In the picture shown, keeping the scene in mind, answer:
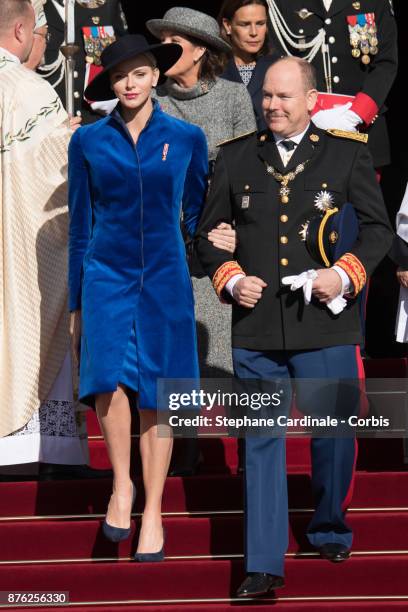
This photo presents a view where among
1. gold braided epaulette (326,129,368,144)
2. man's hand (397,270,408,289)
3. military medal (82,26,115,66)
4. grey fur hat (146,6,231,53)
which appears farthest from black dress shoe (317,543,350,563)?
military medal (82,26,115,66)

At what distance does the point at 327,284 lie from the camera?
5062 mm

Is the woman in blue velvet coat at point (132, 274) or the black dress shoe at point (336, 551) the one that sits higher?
the woman in blue velvet coat at point (132, 274)

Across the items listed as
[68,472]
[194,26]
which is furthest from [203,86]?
[68,472]

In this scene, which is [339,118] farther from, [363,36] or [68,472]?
[68,472]

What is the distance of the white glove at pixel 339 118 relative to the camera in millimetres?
6660

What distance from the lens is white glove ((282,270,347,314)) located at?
16.6 ft

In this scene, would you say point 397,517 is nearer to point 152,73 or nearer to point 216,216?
point 216,216

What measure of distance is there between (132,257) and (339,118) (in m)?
1.80

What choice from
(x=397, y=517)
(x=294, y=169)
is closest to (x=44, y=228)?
(x=294, y=169)

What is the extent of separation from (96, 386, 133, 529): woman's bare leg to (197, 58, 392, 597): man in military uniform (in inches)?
16.8

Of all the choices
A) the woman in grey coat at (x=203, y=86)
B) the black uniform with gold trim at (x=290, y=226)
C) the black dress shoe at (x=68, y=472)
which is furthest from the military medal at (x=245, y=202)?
the black dress shoe at (x=68, y=472)

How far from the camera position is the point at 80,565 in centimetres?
539

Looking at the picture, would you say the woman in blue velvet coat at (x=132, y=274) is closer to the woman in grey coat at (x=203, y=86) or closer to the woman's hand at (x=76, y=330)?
the woman's hand at (x=76, y=330)

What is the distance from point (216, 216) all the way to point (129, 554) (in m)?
1.21
